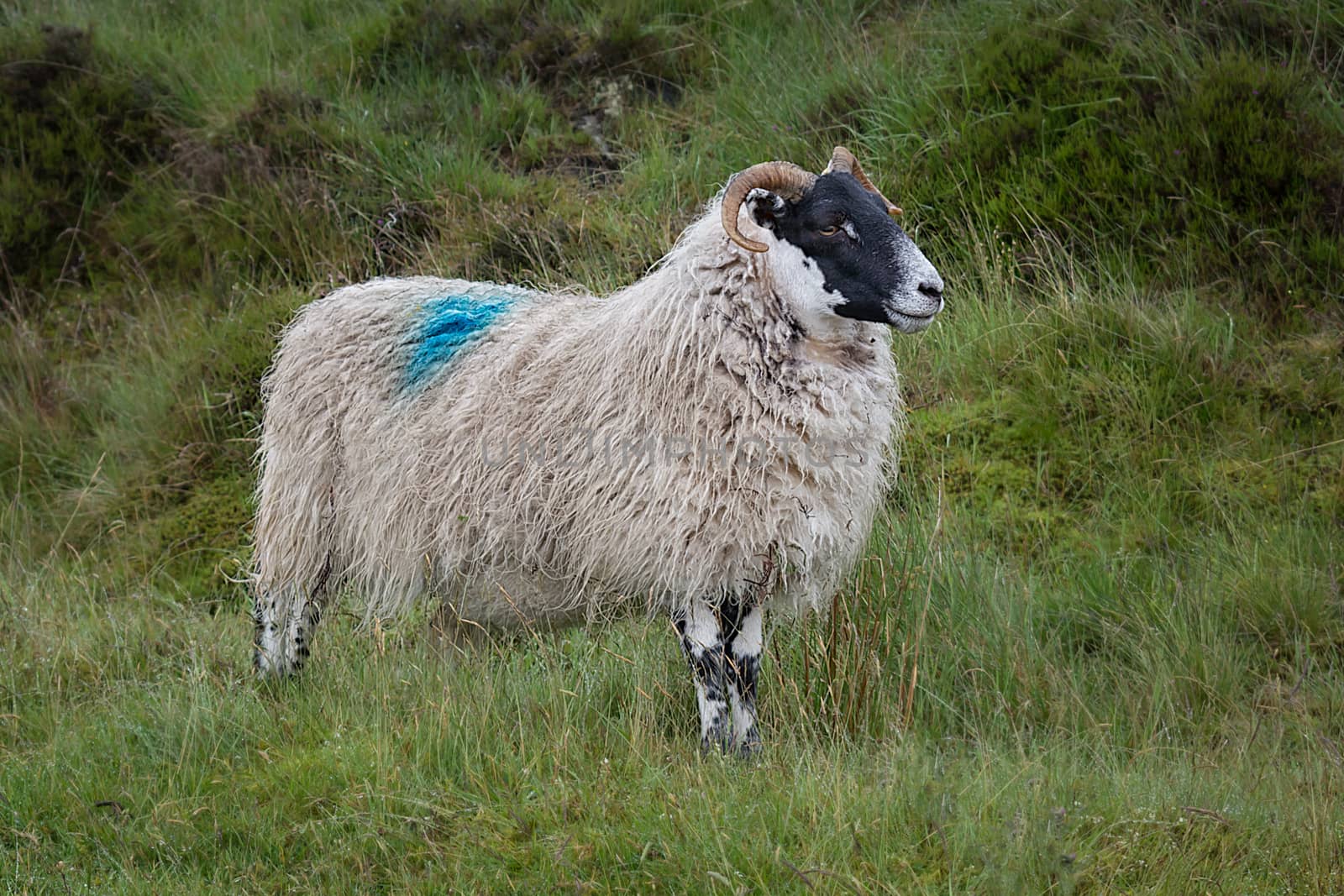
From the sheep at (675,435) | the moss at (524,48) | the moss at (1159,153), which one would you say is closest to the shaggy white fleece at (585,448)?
the sheep at (675,435)

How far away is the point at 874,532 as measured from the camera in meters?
5.79

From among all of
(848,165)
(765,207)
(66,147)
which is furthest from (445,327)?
(66,147)

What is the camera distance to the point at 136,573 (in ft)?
25.5

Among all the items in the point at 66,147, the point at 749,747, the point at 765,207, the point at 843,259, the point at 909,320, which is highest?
the point at 765,207

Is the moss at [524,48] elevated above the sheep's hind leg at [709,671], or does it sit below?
above

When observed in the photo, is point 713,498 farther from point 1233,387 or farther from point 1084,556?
point 1233,387

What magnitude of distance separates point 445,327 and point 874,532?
1.98 metres

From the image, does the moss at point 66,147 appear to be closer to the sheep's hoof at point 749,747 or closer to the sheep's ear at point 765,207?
the sheep's ear at point 765,207

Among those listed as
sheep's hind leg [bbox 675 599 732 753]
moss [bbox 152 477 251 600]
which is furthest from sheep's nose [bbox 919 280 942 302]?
moss [bbox 152 477 251 600]

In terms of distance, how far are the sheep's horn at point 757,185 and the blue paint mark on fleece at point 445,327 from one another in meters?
1.43

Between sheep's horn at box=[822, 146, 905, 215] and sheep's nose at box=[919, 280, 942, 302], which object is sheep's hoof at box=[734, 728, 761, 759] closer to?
sheep's nose at box=[919, 280, 942, 302]

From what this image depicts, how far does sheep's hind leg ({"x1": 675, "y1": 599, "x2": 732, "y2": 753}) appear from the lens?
4.58 metres

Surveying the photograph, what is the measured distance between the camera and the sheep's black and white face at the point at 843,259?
4516mm

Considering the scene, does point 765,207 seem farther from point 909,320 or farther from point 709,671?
point 709,671
